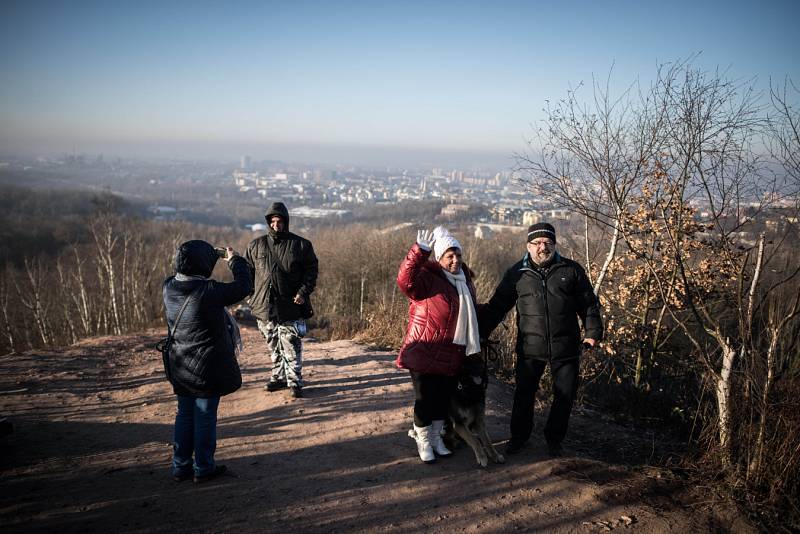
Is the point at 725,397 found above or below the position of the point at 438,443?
above

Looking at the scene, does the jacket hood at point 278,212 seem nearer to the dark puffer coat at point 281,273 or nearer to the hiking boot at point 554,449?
the dark puffer coat at point 281,273

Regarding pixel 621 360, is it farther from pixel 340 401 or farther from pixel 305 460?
pixel 305 460

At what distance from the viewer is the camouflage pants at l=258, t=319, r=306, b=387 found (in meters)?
5.17

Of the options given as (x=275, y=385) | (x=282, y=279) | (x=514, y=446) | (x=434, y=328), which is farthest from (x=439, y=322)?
(x=275, y=385)

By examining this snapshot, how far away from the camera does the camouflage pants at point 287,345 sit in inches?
204

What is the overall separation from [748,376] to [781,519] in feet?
3.19

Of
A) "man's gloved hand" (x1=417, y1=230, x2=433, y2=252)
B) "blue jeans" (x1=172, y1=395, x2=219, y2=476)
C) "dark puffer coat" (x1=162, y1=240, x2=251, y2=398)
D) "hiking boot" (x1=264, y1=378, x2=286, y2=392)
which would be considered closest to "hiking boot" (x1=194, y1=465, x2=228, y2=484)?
"blue jeans" (x1=172, y1=395, x2=219, y2=476)

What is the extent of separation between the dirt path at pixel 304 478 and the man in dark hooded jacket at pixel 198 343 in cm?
51

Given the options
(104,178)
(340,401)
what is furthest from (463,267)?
(104,178)

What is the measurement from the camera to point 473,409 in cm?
399

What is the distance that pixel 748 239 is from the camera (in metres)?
5.28

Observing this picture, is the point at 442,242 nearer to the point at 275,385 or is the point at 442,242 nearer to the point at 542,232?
the point at 542,232

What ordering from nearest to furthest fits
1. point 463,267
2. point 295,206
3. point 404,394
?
point 463,267, point 404,394, point 295,206

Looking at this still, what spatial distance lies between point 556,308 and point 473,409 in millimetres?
1112
